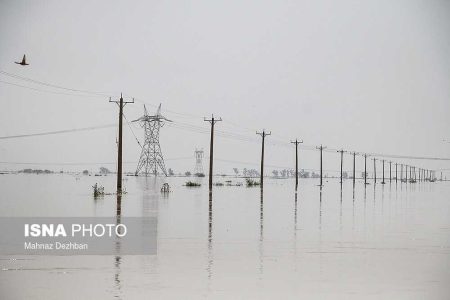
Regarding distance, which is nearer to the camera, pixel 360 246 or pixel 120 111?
pixel 360 246

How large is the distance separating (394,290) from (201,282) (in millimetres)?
3590

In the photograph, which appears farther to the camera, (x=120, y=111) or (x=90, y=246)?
(x=120, y=111)

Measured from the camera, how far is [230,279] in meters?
11.6

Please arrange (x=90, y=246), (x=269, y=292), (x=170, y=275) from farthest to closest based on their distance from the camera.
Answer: (x=90, y=246) → (x=170, y=275) → (x=269, y=292)

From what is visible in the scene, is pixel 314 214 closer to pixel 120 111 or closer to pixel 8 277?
pixel 8 277

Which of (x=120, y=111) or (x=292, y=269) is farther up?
(x=120, y=111)

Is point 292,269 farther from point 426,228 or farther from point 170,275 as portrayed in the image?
point 426,228

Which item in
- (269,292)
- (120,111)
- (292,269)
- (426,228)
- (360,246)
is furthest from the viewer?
(120,111)

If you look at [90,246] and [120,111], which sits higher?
[120,111]

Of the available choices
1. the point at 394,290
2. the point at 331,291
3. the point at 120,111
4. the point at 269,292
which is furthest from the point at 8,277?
the point at 120,111

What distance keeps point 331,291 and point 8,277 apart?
20.5 ft

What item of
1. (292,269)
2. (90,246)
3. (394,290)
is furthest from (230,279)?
(90,246)

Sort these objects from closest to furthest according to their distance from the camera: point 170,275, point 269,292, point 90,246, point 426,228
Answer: point 269,292
point 170,275
point 90,246
point 426,228

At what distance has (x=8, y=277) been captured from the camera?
1154 cm
